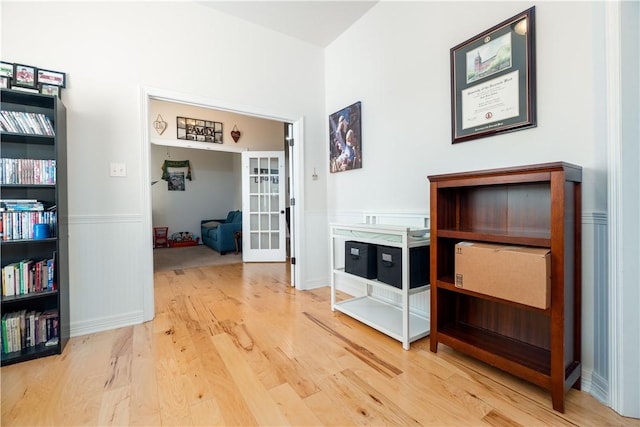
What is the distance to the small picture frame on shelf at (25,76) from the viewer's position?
5.71 ft

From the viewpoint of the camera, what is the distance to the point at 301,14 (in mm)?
2547

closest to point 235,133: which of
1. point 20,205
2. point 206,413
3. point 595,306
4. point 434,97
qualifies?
point 20,205

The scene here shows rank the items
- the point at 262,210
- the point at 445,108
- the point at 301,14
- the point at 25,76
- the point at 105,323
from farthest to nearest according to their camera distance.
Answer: the point at 262,210, the point at 301,14, the point at 105,323, the point at 445,108, the point at 25,76

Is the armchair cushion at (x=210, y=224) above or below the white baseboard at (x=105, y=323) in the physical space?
above

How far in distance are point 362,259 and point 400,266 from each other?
344mm

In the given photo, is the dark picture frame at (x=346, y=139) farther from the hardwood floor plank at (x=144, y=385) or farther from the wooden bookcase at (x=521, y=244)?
the hardwood floor plank at (x=144, y=385)

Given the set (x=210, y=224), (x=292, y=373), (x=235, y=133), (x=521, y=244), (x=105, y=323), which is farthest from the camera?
(x=210, y=224)

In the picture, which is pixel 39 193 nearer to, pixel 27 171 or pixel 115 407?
pixel 27 171

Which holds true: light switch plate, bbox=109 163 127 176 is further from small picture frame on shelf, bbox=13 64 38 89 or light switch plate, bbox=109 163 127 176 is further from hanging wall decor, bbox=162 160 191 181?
hanging wall decor, bbox=162 160 191 181

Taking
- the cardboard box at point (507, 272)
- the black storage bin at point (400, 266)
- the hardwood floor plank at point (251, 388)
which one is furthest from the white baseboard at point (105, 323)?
the cardboard box at point (507, 272)

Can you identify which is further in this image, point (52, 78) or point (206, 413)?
point (52, 78)

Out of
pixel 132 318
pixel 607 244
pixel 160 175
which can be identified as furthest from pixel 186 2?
pixel 160 175

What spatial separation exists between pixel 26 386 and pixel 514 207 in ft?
8.76

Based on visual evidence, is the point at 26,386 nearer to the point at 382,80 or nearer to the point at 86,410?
the point at 86,410
